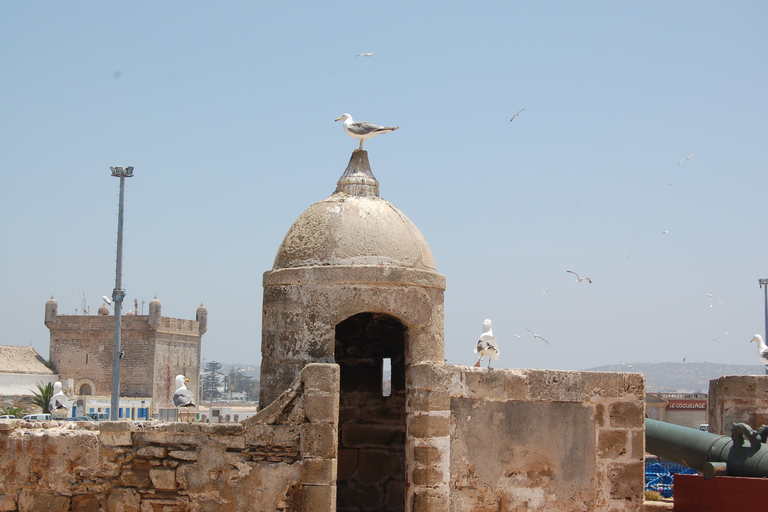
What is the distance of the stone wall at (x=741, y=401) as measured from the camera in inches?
324

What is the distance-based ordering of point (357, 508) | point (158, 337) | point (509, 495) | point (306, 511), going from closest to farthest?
point (306, 511) < point (509, 495) < point (357, 508) < point (158, 337)

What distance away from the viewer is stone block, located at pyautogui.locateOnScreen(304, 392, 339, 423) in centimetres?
595

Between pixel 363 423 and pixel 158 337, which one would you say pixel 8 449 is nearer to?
pixel 363 423

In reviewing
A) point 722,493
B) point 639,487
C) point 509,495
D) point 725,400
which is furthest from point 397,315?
point 725,400

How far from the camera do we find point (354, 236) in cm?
698

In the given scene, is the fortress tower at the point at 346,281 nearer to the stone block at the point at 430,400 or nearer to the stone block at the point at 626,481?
the stone block at the point at 430,400

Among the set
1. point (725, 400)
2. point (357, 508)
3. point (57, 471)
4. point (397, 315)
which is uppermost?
point (397, 315)

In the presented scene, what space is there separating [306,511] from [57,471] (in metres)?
1.76

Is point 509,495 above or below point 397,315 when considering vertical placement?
below

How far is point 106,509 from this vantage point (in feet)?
20.3

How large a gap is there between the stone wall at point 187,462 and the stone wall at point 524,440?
0.74 m

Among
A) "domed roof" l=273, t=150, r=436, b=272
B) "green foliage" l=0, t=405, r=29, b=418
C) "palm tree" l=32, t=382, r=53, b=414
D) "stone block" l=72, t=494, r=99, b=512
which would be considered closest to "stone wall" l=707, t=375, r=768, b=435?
"domed roof" l=273, t=150, r=436, b=272

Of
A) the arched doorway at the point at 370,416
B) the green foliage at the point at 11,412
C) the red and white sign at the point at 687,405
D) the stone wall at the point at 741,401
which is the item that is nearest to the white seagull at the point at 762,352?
the stone wall at the point at 741,401

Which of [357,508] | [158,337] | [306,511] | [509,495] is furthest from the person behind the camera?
[158,337]
